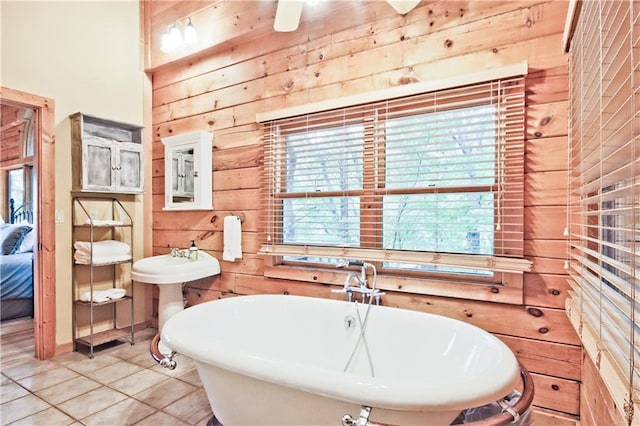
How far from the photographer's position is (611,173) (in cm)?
93

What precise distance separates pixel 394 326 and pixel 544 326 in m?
0.78

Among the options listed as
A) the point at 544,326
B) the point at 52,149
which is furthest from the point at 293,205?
the point at 52,149

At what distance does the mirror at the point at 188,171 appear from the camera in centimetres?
303

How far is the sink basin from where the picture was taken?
2.66 metres

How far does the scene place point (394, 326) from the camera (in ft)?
6.25

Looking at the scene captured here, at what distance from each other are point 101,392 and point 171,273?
2.85 feet

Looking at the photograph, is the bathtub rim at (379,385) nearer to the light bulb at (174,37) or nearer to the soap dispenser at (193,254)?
the soap dispenser at (193,254)

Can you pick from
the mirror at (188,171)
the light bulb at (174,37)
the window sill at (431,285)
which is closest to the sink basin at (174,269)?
the mirror at (188,171)

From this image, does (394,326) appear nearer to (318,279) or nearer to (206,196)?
(318,279)

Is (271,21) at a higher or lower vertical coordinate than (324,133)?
higher

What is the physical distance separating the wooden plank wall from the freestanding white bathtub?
34cm

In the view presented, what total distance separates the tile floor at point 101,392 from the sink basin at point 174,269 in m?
0.65

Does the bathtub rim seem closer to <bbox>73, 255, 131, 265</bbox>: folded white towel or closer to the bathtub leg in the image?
the bathtub leg

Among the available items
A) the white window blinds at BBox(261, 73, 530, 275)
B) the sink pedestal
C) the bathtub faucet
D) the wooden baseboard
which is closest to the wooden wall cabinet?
the sink pedestal
